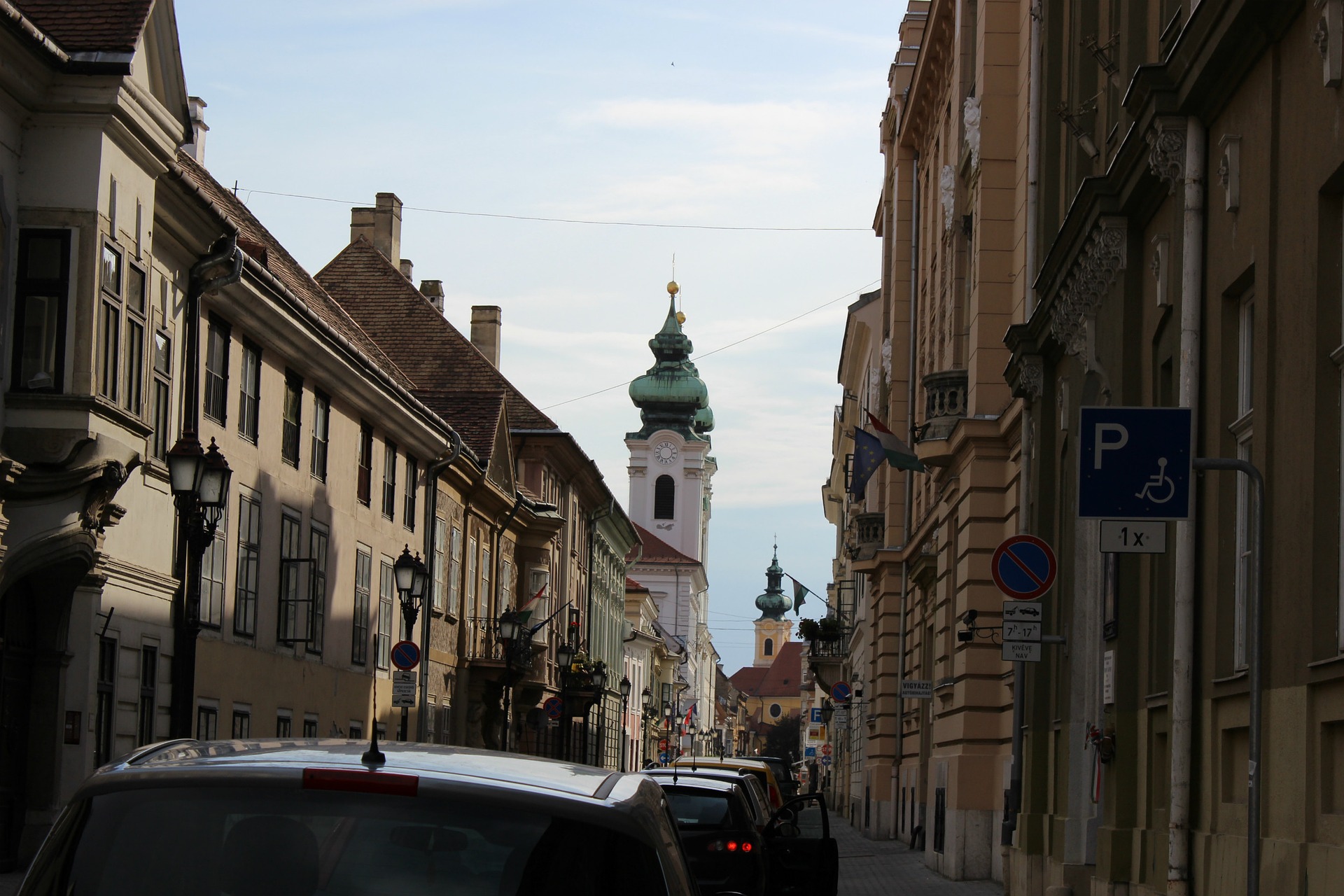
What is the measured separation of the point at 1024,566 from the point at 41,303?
9.99 m

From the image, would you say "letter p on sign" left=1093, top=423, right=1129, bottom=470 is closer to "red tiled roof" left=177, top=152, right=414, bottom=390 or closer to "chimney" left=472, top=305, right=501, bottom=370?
"red tiled roof" left=177, top=152, right=414, bottom=390

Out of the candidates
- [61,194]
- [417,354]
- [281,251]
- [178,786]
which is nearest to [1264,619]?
[178,786]

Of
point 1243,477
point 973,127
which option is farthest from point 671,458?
point 1243,477

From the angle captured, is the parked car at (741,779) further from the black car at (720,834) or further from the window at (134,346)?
the window at (134,346)

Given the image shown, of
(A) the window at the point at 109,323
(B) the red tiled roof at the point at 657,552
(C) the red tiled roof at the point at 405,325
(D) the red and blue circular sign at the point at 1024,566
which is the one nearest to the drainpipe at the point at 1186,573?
(D) the red and blue circular sign at the point at 1024,566

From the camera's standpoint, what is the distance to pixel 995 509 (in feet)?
80.3

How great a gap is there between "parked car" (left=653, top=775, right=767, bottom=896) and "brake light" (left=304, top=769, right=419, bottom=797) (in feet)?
31.6

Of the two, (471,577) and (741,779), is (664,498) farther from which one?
(741,779)

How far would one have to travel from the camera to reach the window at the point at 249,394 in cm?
2612

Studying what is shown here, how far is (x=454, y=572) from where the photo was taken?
40.9 m

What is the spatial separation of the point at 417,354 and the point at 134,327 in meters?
31.8

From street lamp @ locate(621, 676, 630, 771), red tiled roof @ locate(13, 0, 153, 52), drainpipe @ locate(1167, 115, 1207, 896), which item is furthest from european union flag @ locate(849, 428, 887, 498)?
street lamp @ locate(621, 676, 630, 771)

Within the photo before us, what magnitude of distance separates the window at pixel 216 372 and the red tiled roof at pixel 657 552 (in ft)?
390

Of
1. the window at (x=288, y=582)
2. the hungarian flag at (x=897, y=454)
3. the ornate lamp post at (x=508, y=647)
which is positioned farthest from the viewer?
the ornate lamp post at (x=508, y=647)
